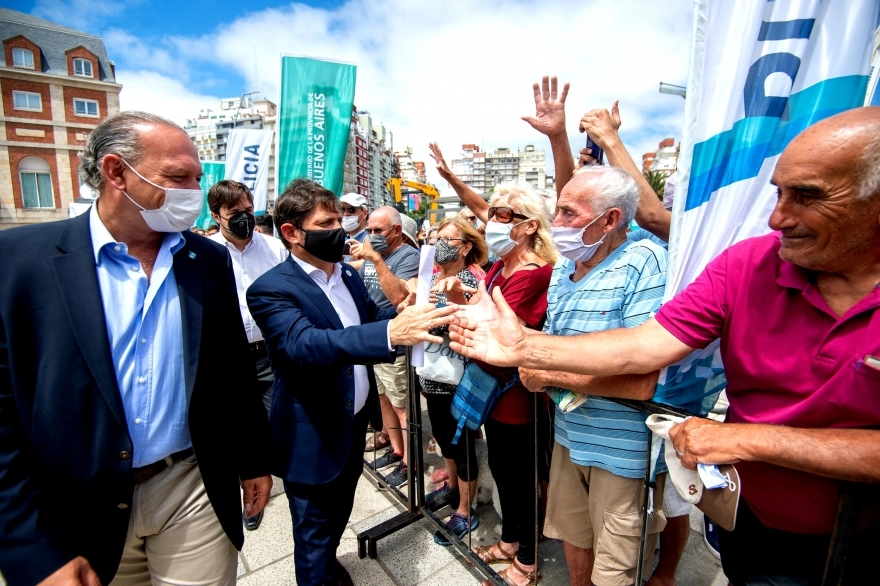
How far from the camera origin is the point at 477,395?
234 cm

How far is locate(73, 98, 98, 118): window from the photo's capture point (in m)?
37.8

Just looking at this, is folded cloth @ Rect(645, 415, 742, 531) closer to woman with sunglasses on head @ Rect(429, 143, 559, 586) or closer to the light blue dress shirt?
woman with sunglasses on head @ Rect(429, 143, 559, 586)

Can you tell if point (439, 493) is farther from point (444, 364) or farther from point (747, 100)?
point (747, 100)

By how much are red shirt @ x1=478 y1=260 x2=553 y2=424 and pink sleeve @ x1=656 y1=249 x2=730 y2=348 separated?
90cm

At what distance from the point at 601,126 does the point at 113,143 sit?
2.24 m

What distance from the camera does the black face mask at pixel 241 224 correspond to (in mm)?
3562

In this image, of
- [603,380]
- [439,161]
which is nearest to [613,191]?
[603,380]

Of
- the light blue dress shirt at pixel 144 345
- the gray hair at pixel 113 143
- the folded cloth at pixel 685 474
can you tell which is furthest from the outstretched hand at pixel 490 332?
the gray hair at pixel 113 143

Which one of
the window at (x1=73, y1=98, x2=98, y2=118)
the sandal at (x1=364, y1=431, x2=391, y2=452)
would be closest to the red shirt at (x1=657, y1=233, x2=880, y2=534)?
the sandal at (x1=364, y1=431, x2=391, y2=452)

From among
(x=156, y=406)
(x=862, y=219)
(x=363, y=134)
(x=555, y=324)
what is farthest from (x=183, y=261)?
(x=363, y=134)

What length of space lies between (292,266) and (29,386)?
1.04 metres

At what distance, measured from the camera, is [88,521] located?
1.43 m

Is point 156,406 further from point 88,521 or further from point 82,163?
point 82,163

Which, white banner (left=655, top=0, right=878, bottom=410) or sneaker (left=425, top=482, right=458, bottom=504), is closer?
white banner (left=655, top=0, right=878, bottom=410)
